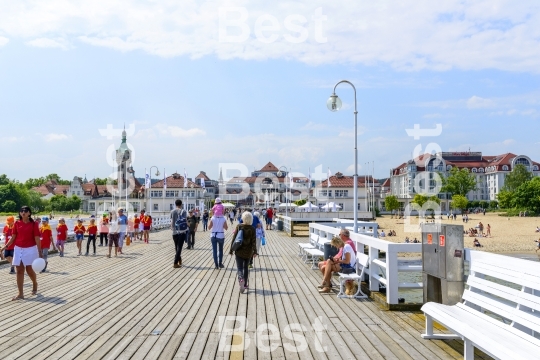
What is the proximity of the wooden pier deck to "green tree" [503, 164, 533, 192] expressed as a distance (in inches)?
4481

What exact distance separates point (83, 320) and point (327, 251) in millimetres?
5922

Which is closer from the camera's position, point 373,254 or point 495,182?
point 373,254

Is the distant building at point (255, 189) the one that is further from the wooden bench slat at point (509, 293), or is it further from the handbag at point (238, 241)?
the wooden bench slat at point (509, 293)

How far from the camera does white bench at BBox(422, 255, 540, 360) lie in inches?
161

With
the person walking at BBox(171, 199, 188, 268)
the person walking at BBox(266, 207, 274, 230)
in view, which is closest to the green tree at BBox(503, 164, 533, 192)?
the person walking at BBox(266, 207, 274, 230)

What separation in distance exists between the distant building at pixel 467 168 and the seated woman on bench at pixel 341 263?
357ft

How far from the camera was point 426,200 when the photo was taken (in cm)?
9862

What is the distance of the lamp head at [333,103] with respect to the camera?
15.1 meters

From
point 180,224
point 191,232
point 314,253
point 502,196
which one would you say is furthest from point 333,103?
point 502,196

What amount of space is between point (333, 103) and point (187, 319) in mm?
9552

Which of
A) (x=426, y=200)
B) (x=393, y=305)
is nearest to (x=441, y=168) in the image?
(x=426, y=200)

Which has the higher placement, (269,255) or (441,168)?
(441,168)

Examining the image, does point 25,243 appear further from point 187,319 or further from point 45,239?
point 45,239

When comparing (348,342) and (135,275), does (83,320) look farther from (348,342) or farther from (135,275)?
(135,275)
